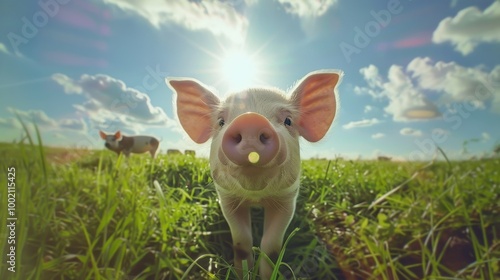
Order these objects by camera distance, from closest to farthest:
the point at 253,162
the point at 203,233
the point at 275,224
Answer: the point at 253,162 < the point at 275,224 < the point at 203,233

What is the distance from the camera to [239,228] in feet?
5.69

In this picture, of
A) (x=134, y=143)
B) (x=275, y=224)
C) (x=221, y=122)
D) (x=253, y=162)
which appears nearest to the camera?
(x=253, y=162)

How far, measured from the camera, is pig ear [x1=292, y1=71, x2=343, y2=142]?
1.88 m

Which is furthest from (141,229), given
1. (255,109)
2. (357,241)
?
(357,241)

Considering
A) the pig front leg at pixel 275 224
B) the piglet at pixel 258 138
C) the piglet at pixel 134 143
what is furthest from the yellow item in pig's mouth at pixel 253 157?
the piglet at pixel 134 143

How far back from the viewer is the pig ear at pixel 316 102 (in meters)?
1.88

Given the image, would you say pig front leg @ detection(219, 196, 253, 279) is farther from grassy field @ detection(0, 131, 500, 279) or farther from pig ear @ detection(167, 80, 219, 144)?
pig ear @ detection(167, 80, 219, 144)

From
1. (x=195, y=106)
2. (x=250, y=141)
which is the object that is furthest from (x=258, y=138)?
(x=195, y=106)

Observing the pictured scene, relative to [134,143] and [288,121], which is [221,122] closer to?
[288,121]

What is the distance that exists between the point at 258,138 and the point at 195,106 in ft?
2.14

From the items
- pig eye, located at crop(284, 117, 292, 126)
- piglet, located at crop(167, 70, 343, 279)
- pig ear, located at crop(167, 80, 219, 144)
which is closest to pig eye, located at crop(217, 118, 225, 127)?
piglet, located at crop(167, 70, 343, 279)

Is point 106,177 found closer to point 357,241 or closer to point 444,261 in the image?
point 357,241

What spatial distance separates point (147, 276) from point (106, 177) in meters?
0.94

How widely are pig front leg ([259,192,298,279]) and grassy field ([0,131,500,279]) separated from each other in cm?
10
